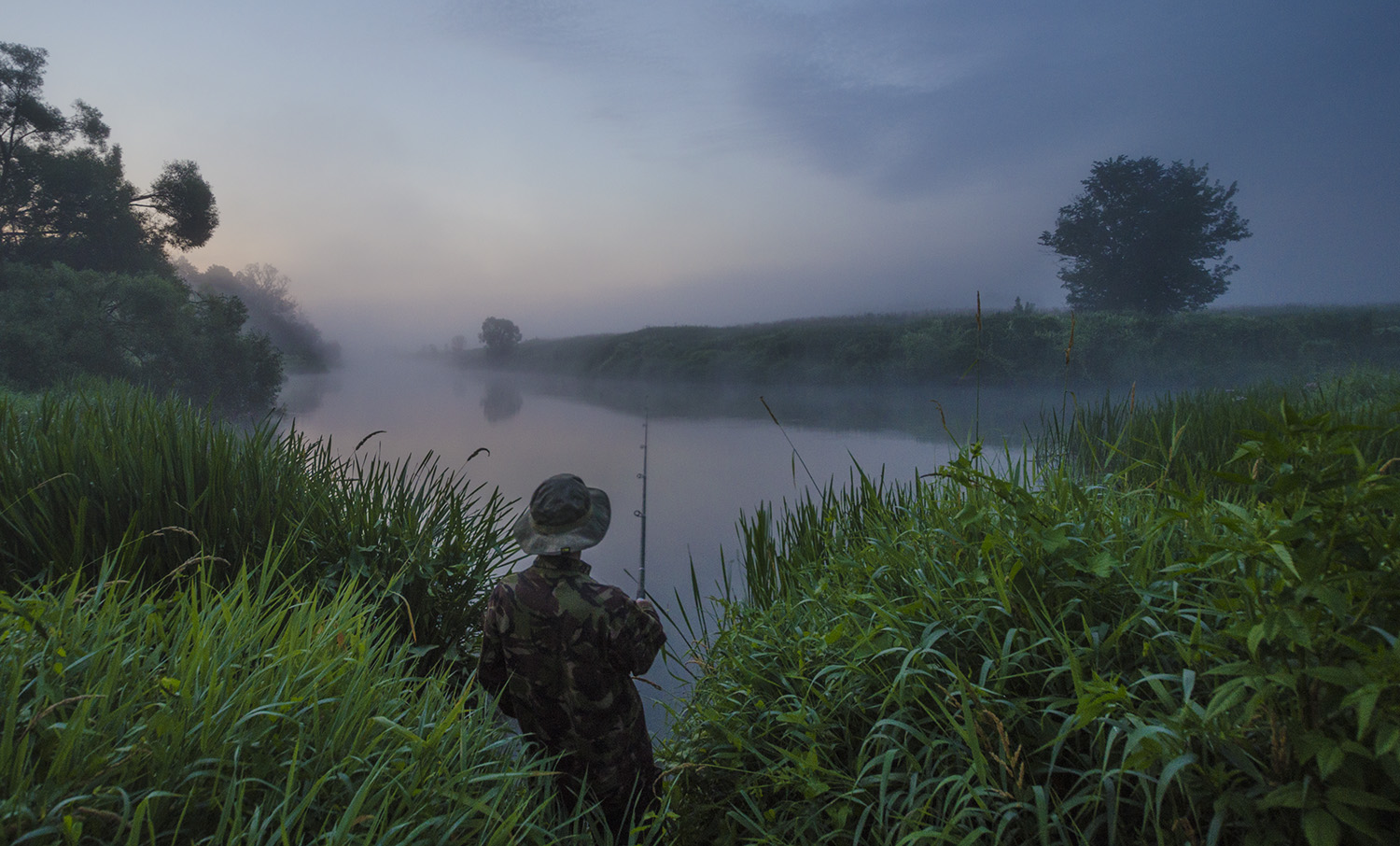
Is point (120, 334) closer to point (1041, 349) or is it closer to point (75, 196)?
point (75, 196)

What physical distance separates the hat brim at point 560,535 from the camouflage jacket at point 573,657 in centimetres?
5

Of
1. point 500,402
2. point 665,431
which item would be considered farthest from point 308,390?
point 665,431

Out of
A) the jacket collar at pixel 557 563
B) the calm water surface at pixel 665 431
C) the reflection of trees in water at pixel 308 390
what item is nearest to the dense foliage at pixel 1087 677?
the jacket collar at pixel 557 563

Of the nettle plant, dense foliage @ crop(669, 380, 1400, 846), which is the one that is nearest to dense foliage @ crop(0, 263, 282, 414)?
dense foliage @ crop(669, 380, 1400, 846)

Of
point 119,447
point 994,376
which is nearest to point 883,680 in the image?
point 119,447

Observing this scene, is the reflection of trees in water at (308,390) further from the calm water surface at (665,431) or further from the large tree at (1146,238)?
the large tree at (1146,238)

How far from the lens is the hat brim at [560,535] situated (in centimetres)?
206

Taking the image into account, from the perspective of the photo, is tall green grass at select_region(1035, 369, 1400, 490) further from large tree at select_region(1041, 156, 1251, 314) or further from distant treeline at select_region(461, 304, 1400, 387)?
large tree at select_region(1041, 156, 1251, 314)

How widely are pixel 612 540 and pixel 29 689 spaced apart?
17.6m

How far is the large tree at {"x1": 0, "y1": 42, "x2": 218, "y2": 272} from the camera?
46.0 ft

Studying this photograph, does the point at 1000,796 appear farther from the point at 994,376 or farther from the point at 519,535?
the point at 994,376

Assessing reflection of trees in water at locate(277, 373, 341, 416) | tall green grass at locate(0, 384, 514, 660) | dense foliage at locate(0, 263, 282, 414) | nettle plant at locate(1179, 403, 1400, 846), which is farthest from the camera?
reflection of trees in water at locate(277, 373, 341, 416)

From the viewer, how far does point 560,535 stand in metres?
2.09

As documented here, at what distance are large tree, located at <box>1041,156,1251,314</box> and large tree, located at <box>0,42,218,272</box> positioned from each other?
27.2 m
